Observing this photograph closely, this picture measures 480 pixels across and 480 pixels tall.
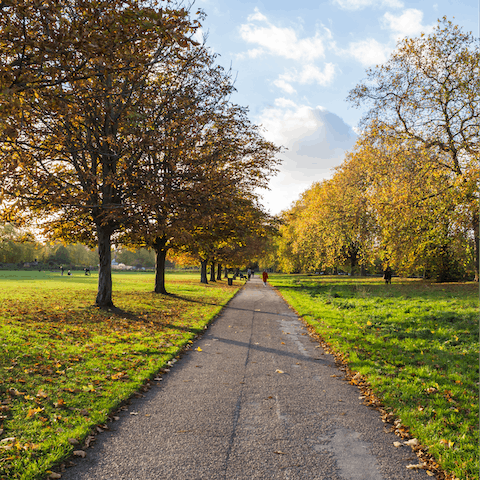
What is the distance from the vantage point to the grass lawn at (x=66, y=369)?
3.93 m

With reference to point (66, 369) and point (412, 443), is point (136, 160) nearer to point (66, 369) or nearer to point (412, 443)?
point (66, 369)

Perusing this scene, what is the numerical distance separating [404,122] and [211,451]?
20503 mm

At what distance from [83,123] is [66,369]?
862 cm

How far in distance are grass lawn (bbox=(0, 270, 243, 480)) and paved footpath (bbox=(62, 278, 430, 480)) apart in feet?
1.14

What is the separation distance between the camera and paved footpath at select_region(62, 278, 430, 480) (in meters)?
3.59

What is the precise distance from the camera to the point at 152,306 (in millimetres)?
16078

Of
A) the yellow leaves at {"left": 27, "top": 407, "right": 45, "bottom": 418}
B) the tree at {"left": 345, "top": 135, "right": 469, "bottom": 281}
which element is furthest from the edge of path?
the tree at {"left": 345, "top": 135, "right": 469, "bottom": 281}

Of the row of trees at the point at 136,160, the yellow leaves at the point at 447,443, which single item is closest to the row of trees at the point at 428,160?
the row of trees at the point at 136,160

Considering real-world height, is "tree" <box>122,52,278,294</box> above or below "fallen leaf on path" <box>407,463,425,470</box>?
above

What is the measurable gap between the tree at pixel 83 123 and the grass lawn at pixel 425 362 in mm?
6489

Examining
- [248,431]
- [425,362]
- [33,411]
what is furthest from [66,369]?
[425,362]

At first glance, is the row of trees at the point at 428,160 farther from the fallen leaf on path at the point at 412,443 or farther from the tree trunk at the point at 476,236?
the fallen leaf on path at the point at 412,443

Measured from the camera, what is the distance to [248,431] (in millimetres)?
4426

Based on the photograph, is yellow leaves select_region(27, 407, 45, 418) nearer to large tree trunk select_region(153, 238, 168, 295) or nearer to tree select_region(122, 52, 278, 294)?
tree select_region(122, 52, 278, 294)
